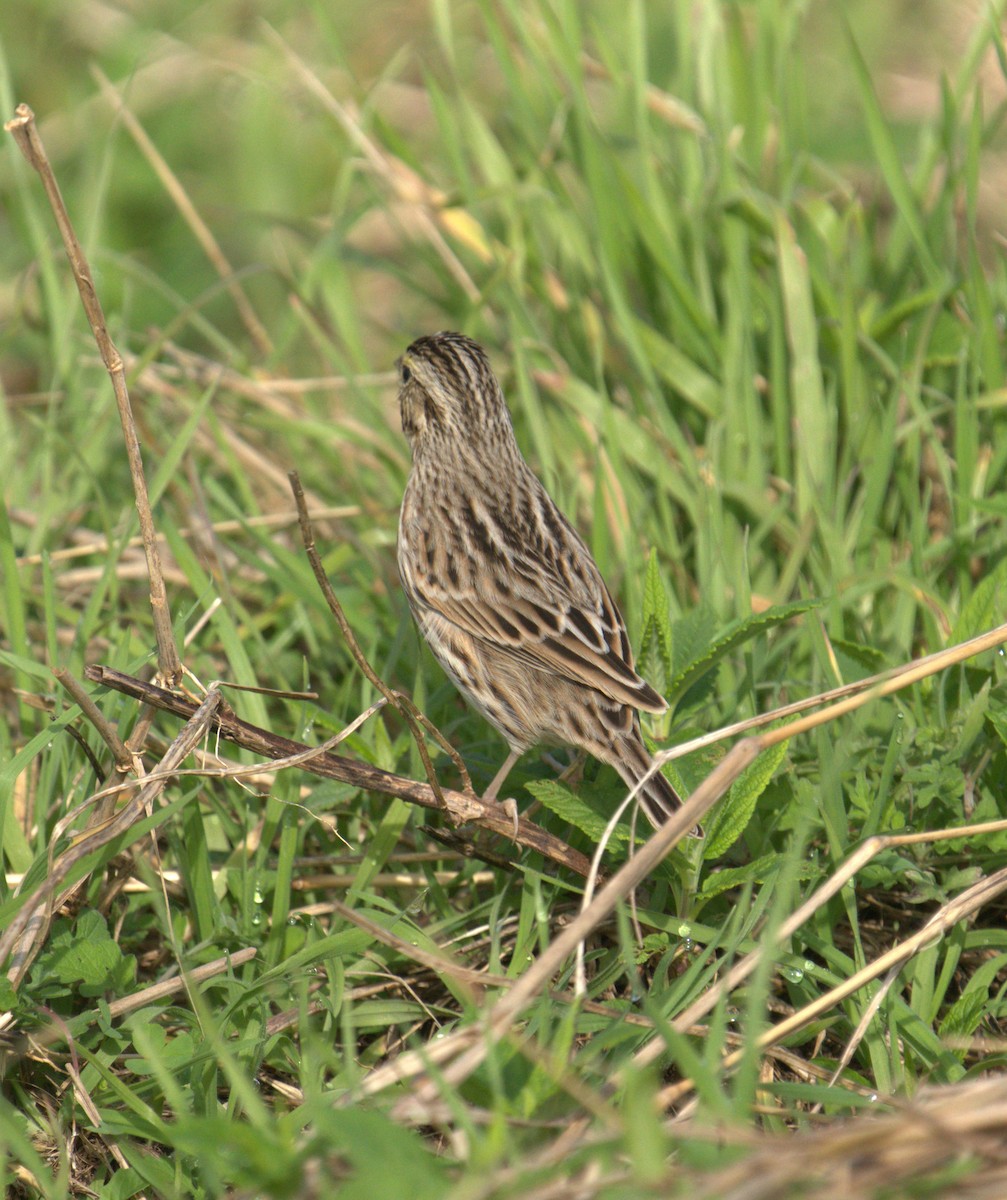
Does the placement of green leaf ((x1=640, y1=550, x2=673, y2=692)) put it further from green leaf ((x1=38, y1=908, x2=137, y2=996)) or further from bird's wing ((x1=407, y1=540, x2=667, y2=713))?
green leaf ((x1=38, y1=908, x2=137, y2=996))

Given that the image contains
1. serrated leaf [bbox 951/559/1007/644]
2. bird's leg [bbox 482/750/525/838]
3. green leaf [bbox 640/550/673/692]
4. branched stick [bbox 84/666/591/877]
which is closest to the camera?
branched stick [bbox 84/666/591/877]

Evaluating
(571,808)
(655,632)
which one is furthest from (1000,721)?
(571,808)

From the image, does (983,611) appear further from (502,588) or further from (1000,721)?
(502,588)

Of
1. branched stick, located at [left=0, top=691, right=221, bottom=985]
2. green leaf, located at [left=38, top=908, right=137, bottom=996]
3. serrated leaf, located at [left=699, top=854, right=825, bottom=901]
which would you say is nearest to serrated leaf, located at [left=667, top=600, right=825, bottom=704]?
serrated leaf, located at [left=699, top=854, right=825, bottom=901]

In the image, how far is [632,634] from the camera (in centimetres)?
461

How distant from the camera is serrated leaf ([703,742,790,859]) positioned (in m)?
3.51

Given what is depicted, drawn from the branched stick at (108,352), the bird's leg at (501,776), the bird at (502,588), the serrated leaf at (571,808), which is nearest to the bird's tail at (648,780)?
the bird at (502,588)

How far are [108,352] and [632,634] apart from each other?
6.46 feet

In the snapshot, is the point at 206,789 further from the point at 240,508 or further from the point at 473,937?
the point at 240,508

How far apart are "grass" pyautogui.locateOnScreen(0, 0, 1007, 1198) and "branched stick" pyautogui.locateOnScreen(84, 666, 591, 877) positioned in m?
0.14

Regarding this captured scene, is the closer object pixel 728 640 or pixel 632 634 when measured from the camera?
pixel 728 640

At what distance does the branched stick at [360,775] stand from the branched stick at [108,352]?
125mm

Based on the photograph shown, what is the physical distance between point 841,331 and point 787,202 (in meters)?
0.66

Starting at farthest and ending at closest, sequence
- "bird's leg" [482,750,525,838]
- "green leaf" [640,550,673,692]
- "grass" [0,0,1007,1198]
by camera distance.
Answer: "bird's leg" [482,750,525,838] < "green leaf" [640,550,673,692] < "grass" [0,0,1007,1198]
